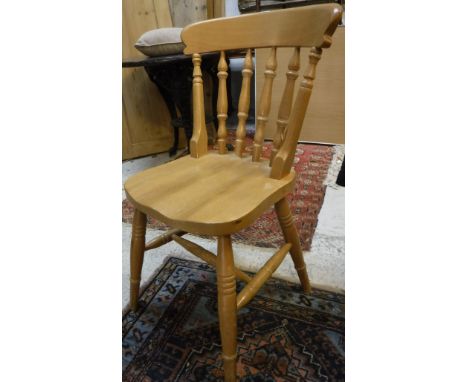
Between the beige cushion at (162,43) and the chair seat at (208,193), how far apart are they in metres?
1.24

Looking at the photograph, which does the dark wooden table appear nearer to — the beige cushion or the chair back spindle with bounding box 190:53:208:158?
the beige cushion

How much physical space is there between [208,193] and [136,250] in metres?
0.35

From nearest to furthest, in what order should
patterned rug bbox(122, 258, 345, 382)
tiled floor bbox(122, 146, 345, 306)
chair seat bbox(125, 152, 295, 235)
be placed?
chair seat bbox(125, 152, 295, 235), patterned rug bbox(122, 258, 345, 382), tiled floor bbox(122, 146, 345, 306)

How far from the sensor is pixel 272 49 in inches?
33.9

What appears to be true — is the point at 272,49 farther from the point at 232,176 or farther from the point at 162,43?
the point at 162,43

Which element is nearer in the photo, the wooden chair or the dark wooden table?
the wooden chair

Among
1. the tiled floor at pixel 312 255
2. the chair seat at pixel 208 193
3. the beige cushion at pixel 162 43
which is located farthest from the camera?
the beige cushion at pixel 162 43

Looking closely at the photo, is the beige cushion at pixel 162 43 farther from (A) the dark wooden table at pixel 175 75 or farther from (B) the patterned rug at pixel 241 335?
(B) the patterned rug at pixel 241 335

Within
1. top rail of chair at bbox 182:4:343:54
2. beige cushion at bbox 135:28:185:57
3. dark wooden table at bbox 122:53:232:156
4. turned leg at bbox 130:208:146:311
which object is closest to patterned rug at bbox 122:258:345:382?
turned leg at bbox 130:208:146:311

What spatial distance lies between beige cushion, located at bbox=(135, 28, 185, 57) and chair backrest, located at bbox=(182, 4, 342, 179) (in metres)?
1.05

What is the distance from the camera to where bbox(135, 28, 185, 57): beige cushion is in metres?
1.87

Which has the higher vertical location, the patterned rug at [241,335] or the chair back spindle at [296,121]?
the chair back spindle at [296,121]

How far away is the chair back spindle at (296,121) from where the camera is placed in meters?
0.71

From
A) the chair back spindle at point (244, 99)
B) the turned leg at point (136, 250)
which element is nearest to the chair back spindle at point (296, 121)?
the chair back spindle at point (244, 99)
